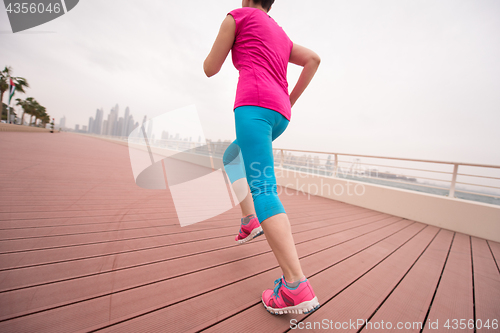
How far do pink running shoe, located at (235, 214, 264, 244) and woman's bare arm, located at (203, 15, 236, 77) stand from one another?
0.72 metres

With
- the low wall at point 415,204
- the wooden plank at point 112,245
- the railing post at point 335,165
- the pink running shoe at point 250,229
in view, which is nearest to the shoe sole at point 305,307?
the pink running shoe at point 250,229

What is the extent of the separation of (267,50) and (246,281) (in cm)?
98

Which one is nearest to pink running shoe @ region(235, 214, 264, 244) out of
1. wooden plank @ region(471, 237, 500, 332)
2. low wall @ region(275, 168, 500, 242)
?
wooden plank @ region(471, 237, 500, 332)

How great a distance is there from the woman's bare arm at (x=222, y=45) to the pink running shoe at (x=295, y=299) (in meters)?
0.85

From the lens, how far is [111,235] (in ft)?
3.81

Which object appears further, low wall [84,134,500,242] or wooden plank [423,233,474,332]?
low wall [84,134,500,242]

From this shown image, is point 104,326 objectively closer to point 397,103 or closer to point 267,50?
point 267,50

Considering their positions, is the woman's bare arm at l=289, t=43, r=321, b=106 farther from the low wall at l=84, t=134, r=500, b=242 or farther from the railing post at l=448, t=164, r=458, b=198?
the railing post at l=448, t=164, r=458, b=198

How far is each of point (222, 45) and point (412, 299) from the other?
138cm

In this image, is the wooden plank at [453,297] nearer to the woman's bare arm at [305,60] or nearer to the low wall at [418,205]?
the woman's bare arm at [305,60]

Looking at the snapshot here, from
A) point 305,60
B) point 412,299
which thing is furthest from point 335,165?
point 305,60

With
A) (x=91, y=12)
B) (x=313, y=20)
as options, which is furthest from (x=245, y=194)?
(x=91, y=12)

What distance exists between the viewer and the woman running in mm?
627

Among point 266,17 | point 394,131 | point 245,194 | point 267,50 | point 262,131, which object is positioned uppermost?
point 394,131
